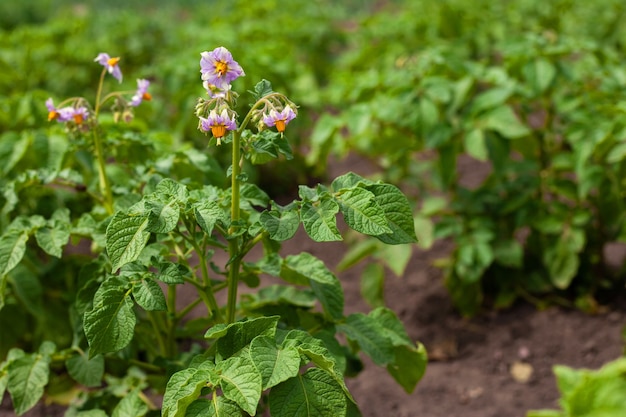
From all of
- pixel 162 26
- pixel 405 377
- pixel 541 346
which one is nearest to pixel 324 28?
pixel 162 26

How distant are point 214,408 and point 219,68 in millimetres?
691

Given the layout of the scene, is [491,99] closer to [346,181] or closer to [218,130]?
[346,181]

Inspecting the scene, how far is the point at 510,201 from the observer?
3039mm

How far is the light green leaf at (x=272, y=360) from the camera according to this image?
4.88ft

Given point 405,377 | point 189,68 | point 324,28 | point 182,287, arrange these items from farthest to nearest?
point 324,28
point 189,68
point 182,287
point 405,377

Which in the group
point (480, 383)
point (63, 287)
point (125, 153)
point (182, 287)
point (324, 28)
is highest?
point (324, 28)

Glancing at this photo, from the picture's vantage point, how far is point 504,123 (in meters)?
2.84

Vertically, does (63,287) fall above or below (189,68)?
below

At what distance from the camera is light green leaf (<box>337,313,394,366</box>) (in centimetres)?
191

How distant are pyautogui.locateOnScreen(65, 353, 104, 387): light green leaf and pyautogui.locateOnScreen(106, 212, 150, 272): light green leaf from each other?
490 millimetres

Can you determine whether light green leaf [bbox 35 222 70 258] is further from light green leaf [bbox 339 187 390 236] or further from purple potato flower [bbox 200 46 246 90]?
light green leaf [bbox 339 187 390 236]

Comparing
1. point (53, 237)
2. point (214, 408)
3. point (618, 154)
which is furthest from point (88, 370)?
point (618, 154)

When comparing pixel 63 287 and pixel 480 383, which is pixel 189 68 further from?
pixel 480 383

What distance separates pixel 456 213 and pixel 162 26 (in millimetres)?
4674
